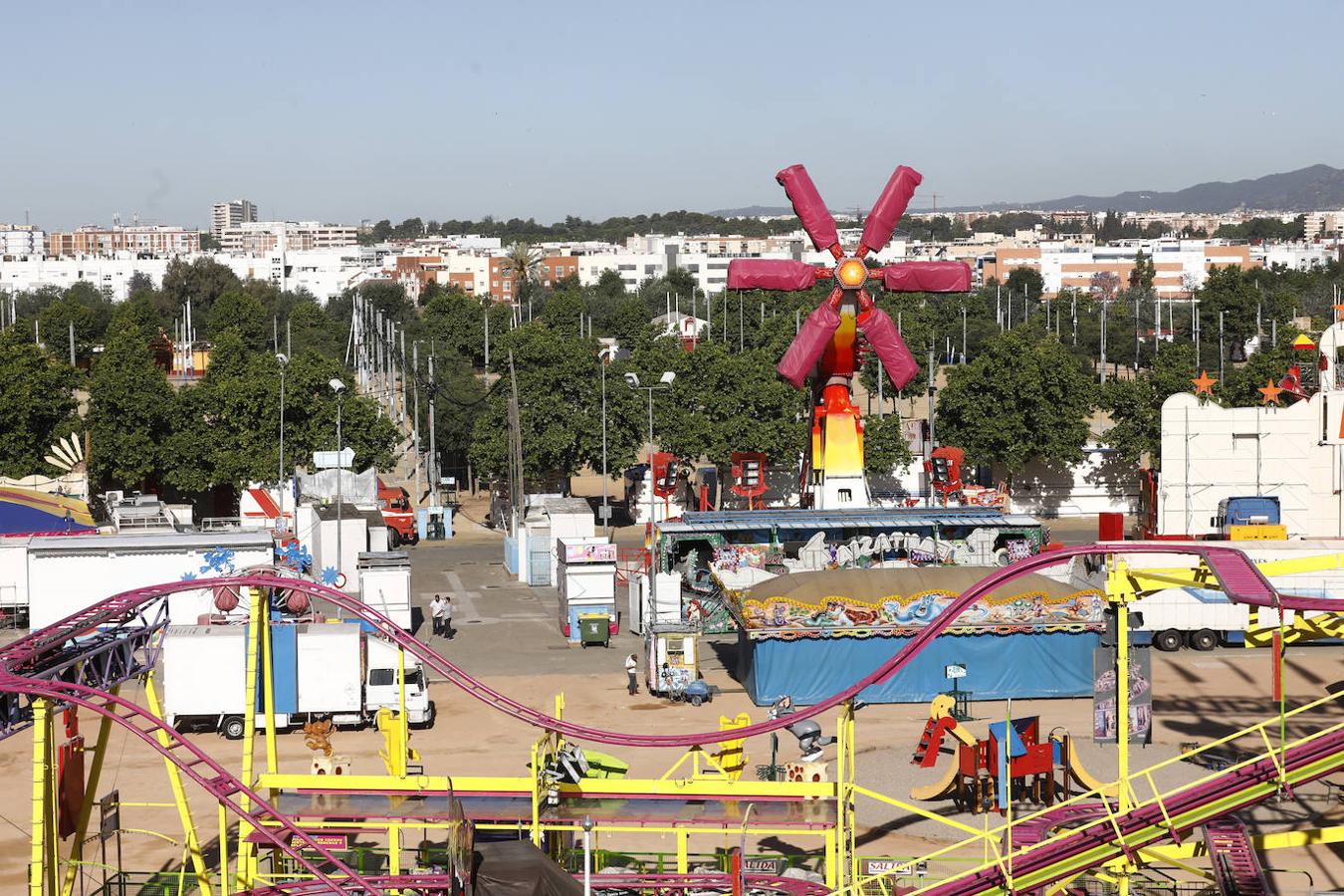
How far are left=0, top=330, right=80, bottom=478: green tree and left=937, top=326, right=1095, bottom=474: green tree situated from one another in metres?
34.8

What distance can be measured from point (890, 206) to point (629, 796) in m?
27.3

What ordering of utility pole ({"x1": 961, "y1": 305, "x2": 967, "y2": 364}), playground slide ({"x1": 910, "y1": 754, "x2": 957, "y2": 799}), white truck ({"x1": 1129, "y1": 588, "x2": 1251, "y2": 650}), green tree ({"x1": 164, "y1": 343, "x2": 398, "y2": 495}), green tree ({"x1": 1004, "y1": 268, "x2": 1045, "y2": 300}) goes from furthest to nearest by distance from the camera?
green tree ({"x1": 1004, "y1": 268, "x2": 1045, "y2": 300})
utility pole ({"x1": 961, "y1": 305, "x2": 967, "y2": 364})
green tree ({"x1": 164, "y1": 343, "x2": 398, "y2": 495})
white truck ({"x1": 1129, "y1": 588, "x2": 1251, "y2": 650})
playground slide ({"x1": 910, "y1": 754, "x2": 957, "y2": 799})

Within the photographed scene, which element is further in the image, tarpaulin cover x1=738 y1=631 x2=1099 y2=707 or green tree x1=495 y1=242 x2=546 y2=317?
green tree x1=495 y1=242 x2=546 y2=317

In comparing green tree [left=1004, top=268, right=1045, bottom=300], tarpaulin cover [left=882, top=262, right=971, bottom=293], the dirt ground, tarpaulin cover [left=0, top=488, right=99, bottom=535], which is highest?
green tree [left=1004, top=268, right=1045, bottom=300]

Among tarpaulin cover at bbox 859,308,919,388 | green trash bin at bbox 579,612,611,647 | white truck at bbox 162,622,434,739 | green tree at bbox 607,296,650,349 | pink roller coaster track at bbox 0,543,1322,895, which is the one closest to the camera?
pink roller coaster track at bbox 0,543,1322,895

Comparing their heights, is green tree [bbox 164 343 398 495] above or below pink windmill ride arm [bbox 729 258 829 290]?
below

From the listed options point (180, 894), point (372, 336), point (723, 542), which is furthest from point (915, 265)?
point (372, 336)

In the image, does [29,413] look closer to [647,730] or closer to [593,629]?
[593,629]

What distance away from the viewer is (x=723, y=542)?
143 ft

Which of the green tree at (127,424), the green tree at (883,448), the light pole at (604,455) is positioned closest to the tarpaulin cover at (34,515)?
the green tree at (127,424)

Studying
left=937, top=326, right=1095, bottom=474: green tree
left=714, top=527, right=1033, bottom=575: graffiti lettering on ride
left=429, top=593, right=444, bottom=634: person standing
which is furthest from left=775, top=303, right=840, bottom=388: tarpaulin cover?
left=937, top=326, right=1095, bottom=474: green tree

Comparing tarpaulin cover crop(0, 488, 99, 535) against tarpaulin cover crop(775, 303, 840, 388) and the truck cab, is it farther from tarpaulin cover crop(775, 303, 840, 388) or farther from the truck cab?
the truck cab

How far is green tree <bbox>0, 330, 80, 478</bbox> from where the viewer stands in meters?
65.5

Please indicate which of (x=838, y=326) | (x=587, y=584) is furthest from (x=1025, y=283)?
(x=587, y=584)
